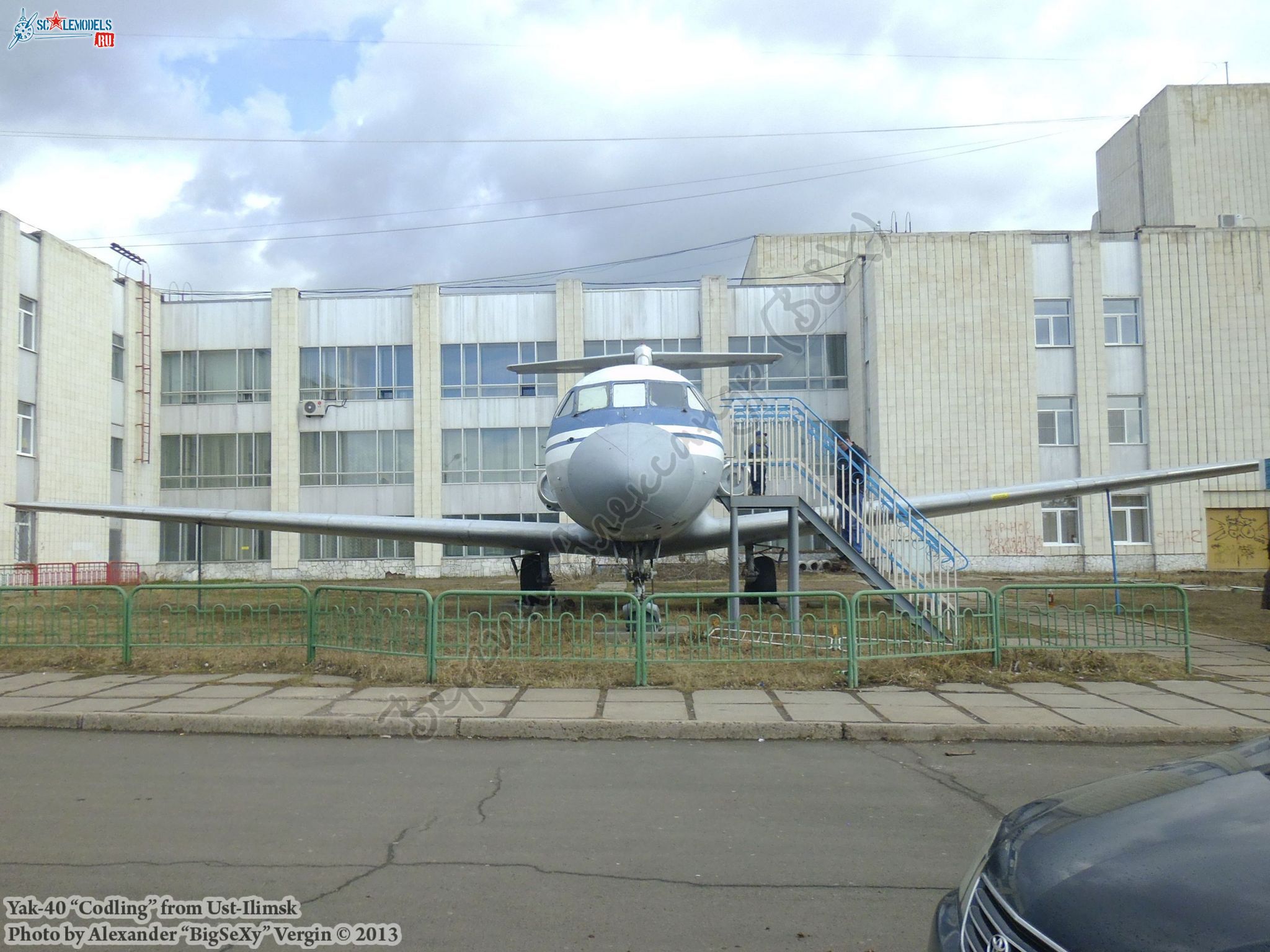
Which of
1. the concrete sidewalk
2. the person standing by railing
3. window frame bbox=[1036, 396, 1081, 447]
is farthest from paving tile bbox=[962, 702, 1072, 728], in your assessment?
window frame bbox=[1036, 396, 1081, 447]

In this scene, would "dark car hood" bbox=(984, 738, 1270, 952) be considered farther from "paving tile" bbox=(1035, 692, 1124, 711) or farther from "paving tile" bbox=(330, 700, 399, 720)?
"paving tile" bbox=(330, 700, 399, 720)

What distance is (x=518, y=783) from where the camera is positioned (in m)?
6.17

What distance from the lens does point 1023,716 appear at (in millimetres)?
8047

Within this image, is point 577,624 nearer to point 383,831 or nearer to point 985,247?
point 383,831

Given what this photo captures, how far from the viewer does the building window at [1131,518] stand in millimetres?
33062

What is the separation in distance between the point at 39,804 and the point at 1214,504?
36557 millimetres

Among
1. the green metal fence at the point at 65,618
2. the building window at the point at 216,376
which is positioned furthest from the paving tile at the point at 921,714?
the building window at the point at 216,376

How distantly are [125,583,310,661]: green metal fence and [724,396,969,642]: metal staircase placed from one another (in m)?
6.48

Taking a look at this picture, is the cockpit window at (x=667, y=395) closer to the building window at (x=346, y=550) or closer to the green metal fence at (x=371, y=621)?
the green metal fence at (x=371, y=621)

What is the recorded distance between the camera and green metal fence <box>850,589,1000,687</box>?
973 cm

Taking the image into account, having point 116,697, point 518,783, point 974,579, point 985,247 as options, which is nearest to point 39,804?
point 518,783

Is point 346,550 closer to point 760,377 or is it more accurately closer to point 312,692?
point 760,377

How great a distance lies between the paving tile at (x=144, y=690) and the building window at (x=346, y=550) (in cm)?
2600

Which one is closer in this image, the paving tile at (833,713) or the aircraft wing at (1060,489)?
the paving tile at (833,713)
